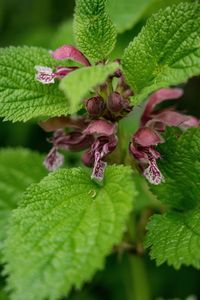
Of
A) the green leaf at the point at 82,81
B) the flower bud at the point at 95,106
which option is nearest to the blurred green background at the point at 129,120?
the flower bud at the point at 95,106

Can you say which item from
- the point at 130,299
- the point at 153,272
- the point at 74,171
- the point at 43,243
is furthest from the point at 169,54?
the point at 153,272

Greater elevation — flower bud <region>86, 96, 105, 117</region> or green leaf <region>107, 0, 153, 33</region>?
green leaf <region>107, 0, 153, 33</region>

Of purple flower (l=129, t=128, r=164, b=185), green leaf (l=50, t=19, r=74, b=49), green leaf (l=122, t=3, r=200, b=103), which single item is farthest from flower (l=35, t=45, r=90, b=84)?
green leaf (l=50, t=19, r=74, b=49)

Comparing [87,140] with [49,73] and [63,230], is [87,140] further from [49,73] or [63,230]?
[63,230]

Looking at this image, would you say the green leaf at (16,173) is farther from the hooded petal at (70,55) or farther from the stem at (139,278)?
the hooded petal at (70,55)

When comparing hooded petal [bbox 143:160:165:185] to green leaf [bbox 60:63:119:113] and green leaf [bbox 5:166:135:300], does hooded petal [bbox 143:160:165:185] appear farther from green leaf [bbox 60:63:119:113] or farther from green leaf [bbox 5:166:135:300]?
green leaf [bbox 60:63:119:113]

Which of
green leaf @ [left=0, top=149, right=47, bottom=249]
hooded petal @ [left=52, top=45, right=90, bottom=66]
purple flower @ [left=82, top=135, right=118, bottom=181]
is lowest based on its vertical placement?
purple flower @ [left=82, top=135, right=118, bottom=181]
